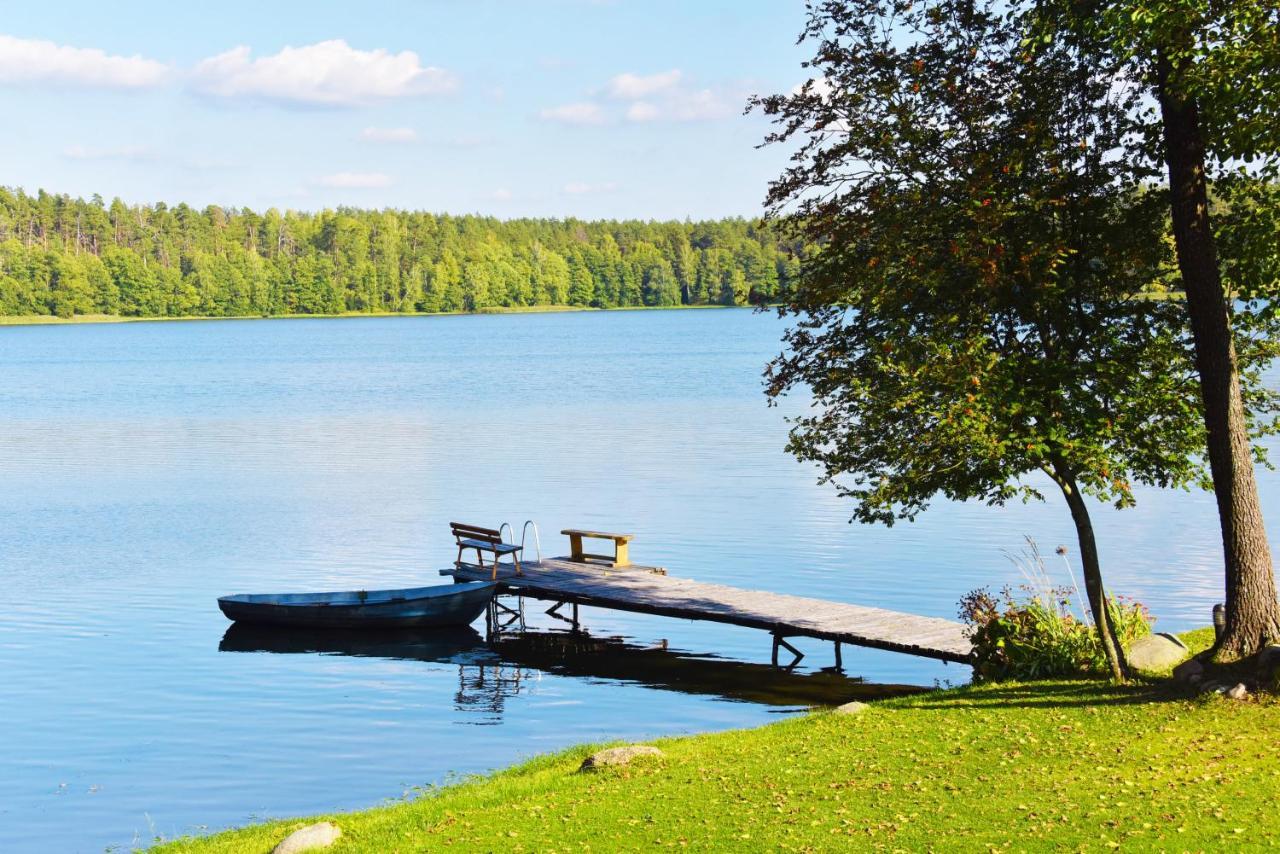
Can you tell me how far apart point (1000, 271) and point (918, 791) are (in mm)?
6279

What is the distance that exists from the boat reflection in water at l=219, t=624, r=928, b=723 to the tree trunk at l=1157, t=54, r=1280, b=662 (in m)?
7.18

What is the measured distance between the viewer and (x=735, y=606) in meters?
24.9

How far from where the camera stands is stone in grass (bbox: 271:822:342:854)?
1233 centimetres

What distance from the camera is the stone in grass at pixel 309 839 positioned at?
40.4 ft

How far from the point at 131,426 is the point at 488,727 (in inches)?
1938

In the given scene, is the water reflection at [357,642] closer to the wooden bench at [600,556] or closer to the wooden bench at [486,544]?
the wooden bench at [486,544]

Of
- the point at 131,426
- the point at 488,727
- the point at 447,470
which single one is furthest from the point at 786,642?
the point at 131,426

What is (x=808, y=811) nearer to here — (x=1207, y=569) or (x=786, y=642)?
(x=786, y=642)

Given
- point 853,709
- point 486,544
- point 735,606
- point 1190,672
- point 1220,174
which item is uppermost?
point 1220,174

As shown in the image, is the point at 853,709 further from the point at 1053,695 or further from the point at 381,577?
the point at 381,577

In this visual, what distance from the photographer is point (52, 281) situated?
193500 millimetres

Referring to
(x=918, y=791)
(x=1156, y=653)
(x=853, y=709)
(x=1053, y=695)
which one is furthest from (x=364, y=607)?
(x=918, y=791)

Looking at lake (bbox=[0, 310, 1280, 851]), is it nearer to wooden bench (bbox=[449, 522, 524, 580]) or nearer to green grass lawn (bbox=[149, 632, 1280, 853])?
wooden bench (bbox=[449, 522, 524, 580])

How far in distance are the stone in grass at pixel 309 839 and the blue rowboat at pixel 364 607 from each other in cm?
1420
